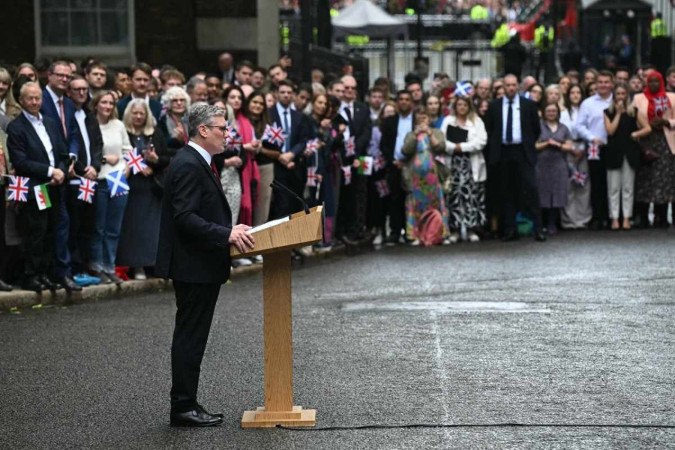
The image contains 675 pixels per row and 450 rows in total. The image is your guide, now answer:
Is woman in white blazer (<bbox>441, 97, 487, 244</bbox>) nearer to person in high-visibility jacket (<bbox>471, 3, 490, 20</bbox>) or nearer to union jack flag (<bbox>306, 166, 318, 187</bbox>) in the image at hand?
union jack flag (<bbox>306, 166, 318, 187</bbox>)

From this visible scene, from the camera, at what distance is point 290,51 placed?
87.8ft

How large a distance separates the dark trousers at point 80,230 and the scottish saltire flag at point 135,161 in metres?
0.57

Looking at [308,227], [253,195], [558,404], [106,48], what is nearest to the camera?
[308,227]

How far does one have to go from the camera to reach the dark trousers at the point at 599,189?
70.0ft

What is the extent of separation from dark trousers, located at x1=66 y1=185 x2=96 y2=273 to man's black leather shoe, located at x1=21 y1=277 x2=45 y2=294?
0.80 m

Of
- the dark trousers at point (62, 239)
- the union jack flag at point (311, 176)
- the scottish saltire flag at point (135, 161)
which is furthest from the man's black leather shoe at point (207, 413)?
the union jack flag at point (311, 176)

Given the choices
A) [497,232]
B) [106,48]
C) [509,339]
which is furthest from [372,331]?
[106,48]

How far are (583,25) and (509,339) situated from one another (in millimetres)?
29680

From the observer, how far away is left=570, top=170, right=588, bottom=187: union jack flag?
2120cm

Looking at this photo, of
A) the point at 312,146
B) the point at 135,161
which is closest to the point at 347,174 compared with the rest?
the point at 312,146

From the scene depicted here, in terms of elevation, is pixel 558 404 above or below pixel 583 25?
below

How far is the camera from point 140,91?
1634cm

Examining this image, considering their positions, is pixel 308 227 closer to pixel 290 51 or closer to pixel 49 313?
pixel 49 313

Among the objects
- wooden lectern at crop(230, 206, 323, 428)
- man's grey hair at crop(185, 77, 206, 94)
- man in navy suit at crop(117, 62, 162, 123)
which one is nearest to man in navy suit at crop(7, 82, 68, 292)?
man in navy suit at crop(117, 62, 162, 123)
